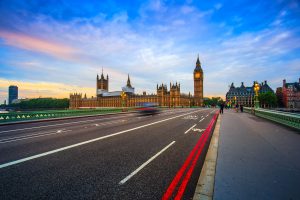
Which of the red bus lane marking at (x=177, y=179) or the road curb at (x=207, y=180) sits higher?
the road curb at (x=207, y=180)

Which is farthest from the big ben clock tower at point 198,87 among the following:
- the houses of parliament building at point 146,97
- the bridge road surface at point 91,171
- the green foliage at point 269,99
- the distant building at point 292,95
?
the bridge road surface at point 91,171

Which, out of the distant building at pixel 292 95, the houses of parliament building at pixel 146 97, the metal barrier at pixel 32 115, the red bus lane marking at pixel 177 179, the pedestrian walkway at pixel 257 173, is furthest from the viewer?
the houses of parliament building at pixel 146 97

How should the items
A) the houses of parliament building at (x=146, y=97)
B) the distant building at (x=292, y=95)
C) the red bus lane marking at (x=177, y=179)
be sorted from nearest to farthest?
the red bus lane marking at (x=177, y=179) → the distant building at (x=292, y=95) → the houses of parliament building at (x=146, y=97)

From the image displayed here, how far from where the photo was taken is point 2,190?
3.48 m

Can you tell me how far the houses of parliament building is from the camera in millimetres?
134750

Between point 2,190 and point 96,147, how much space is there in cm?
347

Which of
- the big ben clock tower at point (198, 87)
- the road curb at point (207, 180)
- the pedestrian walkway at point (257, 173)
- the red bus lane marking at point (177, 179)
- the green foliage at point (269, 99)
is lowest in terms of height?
the red bus lane marking at point (177, 179)

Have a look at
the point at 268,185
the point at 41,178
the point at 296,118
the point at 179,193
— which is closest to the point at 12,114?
the point at 41,178

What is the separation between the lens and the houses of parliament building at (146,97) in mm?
134750

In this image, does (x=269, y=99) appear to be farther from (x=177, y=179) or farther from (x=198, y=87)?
(x=177, y=179)

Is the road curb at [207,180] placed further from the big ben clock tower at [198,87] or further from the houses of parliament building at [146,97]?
the big ben clock tower at [198,87]

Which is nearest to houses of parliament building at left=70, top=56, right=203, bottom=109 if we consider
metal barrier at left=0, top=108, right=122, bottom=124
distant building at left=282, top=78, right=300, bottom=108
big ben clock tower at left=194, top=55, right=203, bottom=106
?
big ben clock tower at left=194, top=55, right=203, bottom=106

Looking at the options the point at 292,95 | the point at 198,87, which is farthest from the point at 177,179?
the point at 198,87

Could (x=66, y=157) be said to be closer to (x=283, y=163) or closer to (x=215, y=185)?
(x=215, y=185)
